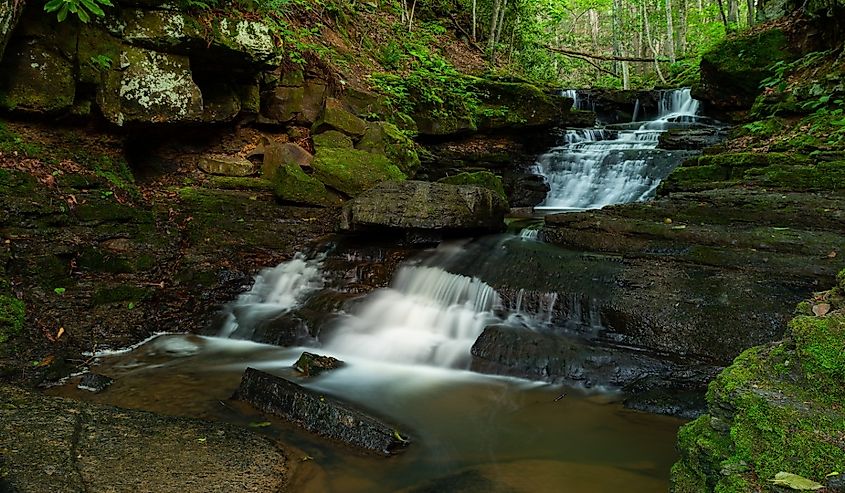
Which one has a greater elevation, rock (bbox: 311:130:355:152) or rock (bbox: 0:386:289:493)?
rock (bbox: 311:130:355:152)

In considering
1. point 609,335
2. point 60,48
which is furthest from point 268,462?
point 60,48

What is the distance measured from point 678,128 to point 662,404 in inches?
406

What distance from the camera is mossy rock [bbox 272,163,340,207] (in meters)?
8.26

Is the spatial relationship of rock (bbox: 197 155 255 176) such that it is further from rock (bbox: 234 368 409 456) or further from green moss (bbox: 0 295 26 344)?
rock (bbox: 234 368 409 456)

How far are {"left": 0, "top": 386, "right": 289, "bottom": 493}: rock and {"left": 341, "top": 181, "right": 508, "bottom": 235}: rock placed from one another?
3.99 m

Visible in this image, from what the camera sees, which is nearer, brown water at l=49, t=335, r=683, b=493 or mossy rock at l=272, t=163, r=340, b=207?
brown water at l=49, t=335, r=683, b=493

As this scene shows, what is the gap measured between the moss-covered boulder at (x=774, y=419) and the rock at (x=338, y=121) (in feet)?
26.6

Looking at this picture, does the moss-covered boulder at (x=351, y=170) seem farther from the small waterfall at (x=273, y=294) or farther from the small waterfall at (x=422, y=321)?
the small waterfall at (x=422, y=321)

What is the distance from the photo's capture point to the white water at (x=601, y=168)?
10.1 meters

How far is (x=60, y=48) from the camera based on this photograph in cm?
656

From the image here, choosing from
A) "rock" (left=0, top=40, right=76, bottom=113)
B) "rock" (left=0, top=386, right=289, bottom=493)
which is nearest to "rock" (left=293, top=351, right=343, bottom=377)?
"rock" (left=0, top=386, right=289, bottom=493)

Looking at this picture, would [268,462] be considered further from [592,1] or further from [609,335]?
[592,1]

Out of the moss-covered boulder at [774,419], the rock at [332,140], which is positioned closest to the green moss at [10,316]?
the rock at [332,140]

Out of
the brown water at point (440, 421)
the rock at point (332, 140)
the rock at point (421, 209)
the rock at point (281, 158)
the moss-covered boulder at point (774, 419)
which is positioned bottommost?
the brown water at point (440, 421)
